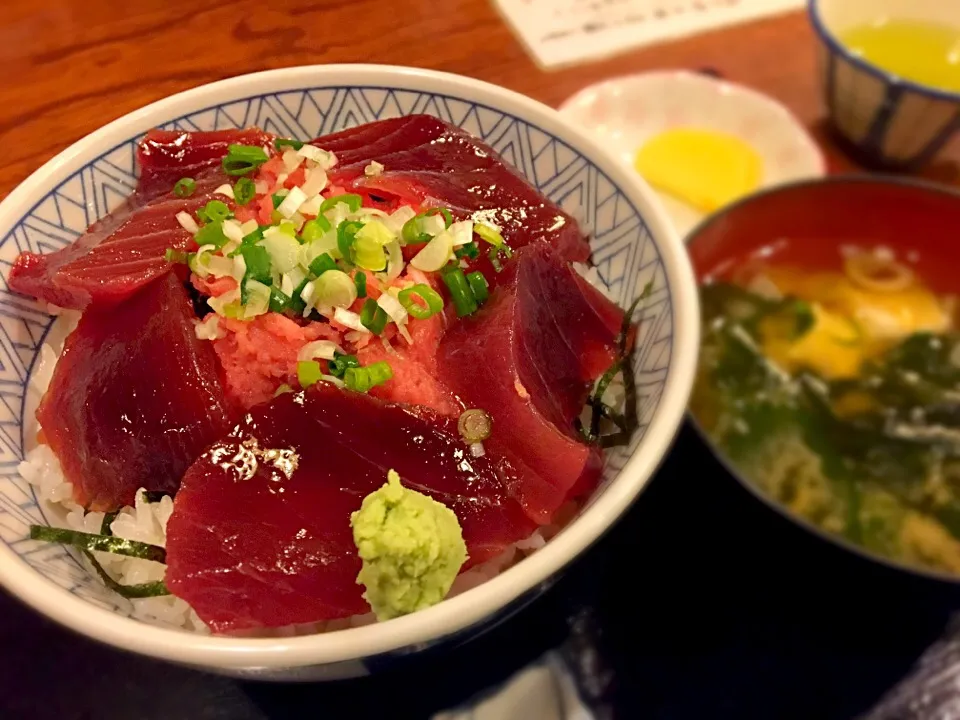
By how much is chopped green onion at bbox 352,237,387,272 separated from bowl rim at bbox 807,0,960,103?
1719mm

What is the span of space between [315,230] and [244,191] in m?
0.18

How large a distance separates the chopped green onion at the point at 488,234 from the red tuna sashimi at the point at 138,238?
433mm

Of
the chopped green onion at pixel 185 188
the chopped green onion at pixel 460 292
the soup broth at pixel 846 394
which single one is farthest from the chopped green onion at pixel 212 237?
the soup broth at pixel 846 394

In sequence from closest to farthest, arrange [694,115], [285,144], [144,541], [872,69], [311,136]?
[144,541], [285,144], [311,136], [872,69], [694,115]

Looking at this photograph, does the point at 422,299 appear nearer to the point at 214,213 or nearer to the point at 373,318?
the point at 373,318

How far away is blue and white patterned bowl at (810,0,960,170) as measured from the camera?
215 centimetres

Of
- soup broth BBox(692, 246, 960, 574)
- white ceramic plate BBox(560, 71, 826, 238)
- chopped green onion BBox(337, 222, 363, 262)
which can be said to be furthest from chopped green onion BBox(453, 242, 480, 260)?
white ceramic plate BBox(560, 71, 826, 238)

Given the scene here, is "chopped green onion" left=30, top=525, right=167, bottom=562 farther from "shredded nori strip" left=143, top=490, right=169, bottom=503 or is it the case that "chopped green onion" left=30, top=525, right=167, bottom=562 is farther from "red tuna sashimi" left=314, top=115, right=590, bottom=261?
"red tuna sashimi" left=314, top=115, right=590, bottom=261

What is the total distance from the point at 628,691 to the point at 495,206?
94cm

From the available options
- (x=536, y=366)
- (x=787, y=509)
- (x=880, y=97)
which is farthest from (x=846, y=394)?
(x=536, y=366)

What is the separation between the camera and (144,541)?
111 cm

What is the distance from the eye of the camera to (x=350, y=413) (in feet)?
3.40

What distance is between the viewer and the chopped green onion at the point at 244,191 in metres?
1.23

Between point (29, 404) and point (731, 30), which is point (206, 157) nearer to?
point (29, 404)
